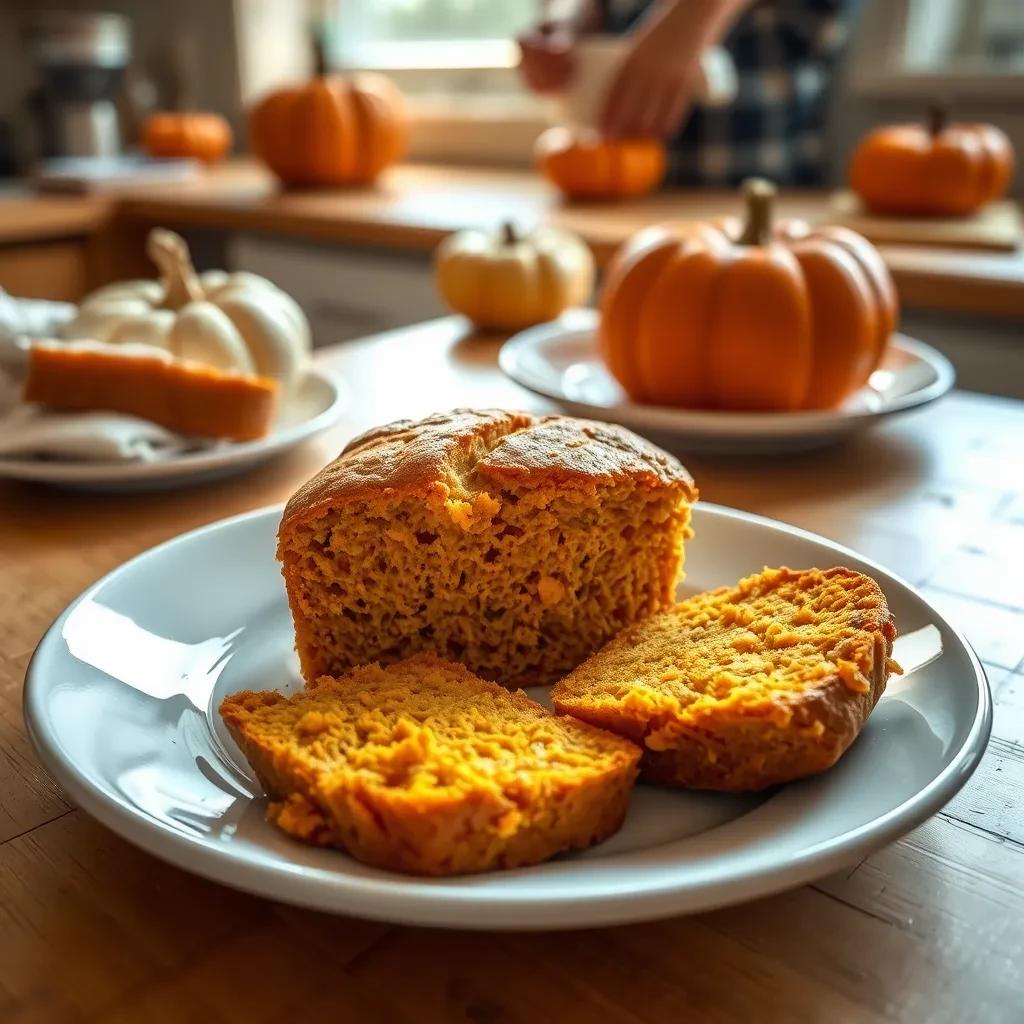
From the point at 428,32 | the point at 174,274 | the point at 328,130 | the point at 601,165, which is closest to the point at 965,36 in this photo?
the point at 601,165

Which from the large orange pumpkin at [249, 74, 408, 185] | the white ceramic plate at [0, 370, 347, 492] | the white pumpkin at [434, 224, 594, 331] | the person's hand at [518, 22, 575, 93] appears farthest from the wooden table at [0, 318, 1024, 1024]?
the large orange pumpkin at [249, 74, 408, 185]

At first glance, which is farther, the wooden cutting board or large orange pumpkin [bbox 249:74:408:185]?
large orange pumpkin [bbox 249:74:408:185]

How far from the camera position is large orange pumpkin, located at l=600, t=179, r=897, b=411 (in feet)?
3.56

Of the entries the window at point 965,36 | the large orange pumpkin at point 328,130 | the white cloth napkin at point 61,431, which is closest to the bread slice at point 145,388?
the white cloth napkin at point 61,431

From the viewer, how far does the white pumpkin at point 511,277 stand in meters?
1.52

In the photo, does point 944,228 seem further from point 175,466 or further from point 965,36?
point 175,466

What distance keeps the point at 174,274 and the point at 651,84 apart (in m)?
1.40

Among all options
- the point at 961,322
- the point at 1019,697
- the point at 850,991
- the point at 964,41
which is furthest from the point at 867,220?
the point at 850,991

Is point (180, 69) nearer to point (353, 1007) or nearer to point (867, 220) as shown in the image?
point (867, 220)

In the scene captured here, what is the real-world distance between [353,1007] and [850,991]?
0.68 ft

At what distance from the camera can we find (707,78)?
218cm

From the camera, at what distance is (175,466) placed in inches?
36.8

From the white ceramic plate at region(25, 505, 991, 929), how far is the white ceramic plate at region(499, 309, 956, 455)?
30cm

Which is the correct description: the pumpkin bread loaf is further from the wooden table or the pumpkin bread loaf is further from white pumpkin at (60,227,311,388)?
white pumpkin at (60,227,311,388)
